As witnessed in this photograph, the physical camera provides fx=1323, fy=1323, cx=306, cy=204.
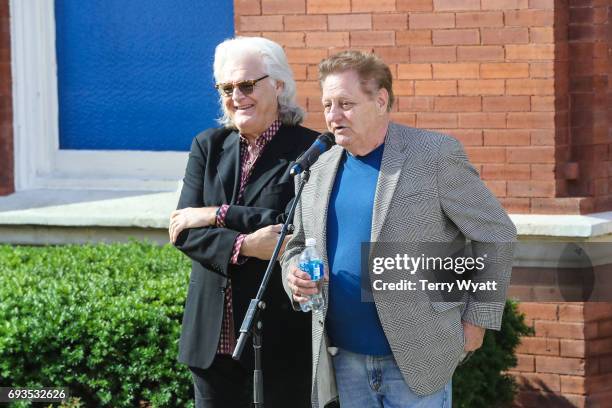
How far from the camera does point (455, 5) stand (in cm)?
767

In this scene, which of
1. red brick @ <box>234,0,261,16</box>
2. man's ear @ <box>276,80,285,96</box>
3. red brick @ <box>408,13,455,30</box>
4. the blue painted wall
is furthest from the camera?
the blue painted wall

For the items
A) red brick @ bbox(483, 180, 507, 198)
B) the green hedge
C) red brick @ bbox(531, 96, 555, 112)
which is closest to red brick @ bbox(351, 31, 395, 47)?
red brick @ bbox(531, 96, 555, 112)

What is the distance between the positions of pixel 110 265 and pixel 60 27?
8.46ft

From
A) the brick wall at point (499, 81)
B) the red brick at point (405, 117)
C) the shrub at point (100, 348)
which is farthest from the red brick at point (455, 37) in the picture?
the shrub at point (100, 348)

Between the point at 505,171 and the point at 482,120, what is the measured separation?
326 mm

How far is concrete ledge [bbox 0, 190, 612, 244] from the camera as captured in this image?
8.77 metres

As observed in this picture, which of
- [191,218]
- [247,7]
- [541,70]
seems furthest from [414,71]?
[191,218]

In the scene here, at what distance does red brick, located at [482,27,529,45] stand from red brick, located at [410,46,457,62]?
203mm

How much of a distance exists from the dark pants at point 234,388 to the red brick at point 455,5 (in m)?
3.10

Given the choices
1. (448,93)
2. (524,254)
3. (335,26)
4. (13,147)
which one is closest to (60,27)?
(13,147)

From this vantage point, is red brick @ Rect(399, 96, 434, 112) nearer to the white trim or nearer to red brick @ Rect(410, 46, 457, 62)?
red brick @ Rect(410, 46, 457, 62)

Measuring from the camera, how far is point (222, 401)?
17.3ft

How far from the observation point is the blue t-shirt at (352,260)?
4.62 meters

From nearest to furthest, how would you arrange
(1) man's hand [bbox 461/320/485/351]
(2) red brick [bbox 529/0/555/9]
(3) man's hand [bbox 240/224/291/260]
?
(1) man's hand [bbox 461/320/485/351] < (3) man's hand [bbox 240/224/291/260] < (2) red brick [bbox 529/0/555/9]
